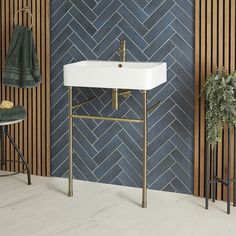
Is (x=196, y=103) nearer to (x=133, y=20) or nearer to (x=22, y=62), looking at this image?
(x=133, y=20)

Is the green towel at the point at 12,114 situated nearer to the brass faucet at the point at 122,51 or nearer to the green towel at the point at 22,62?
the green towel at the point at 22,62

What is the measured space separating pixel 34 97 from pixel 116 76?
3.54 ft

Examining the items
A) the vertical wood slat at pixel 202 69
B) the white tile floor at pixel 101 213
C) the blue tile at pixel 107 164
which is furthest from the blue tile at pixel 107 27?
the white tile floor at pixel 101 213

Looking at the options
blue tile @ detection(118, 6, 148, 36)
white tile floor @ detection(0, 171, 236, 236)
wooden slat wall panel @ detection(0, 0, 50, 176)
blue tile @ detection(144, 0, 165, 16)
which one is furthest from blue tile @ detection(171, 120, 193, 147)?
wooden slat wall panel @ detection(0, 0, 50, 176)

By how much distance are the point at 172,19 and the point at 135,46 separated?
0.36m

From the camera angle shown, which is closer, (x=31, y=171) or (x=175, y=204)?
(x=175, y=204)

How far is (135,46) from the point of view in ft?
13.9

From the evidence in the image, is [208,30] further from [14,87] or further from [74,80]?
[14,87]

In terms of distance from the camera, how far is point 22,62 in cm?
450

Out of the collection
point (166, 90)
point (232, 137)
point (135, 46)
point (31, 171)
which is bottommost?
point (31, 171)

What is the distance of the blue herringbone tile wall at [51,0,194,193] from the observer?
4109 mm

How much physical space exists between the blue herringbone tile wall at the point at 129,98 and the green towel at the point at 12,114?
33 cm

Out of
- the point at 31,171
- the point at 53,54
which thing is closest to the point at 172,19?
the point at 53,54

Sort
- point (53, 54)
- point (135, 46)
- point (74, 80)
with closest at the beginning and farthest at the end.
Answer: point (74, 80)
point (135, 46)
point (53, 54)
